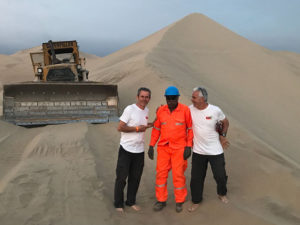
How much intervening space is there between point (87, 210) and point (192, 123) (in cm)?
167

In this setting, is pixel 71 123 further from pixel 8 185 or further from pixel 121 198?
pixel 121 198

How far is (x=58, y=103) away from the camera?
7512mm

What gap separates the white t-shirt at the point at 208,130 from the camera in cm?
327

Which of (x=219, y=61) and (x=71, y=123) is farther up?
(x=219, y=61)

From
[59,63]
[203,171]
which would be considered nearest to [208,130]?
[203,171]

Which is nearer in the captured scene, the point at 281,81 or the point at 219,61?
the point at 281,81

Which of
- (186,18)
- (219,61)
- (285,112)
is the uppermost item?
(186,18)

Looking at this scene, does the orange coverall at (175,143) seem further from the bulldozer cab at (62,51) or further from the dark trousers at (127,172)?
the bulldozer cab at (62,51)

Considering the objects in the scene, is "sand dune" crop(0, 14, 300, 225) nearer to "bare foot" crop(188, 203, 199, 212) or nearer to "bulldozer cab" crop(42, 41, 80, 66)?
"bare foot" crop(188, 203, 199, 212)

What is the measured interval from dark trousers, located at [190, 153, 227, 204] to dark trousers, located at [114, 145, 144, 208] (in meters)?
0.70

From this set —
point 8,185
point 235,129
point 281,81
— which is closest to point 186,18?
point 281,81

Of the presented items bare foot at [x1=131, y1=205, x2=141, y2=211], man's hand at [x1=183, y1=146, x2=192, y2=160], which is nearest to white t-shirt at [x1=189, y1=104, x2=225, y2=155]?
man's hand at [x1=183, y1=146, x2=192, y2=160]

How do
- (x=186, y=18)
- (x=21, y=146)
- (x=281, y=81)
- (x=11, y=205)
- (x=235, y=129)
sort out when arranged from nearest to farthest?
(x=11, y=205) < (x=21, y=146) < (x=235, y=129) < (x=281, y=81) < (x=186, y=18)

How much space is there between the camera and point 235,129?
6773 mm
